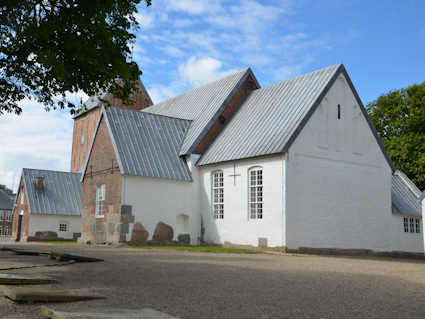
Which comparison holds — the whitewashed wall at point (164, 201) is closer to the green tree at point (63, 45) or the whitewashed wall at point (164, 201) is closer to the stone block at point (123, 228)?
the stone block at point (123, 228)

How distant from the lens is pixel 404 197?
2605 cm

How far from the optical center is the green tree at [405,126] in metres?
33.3

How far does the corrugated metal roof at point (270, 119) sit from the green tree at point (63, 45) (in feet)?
31.4

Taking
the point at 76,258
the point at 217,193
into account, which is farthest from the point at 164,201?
the point at 76,258

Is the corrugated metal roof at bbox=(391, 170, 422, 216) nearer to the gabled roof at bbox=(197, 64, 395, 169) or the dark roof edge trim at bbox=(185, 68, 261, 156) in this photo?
the gabled roof at bbox=(197, 64, 395, 169)

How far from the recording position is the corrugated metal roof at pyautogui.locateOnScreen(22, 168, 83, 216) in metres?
33.5

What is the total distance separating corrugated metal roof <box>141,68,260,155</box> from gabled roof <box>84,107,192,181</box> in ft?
2.44

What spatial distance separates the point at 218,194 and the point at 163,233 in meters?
3.32

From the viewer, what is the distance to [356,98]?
898 inches

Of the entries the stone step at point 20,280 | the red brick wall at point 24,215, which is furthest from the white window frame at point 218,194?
the red brick wall at point 24,215

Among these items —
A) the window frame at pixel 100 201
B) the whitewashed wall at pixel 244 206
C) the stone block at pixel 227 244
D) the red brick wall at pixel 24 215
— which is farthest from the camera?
the red brick wall at pixel 24 215

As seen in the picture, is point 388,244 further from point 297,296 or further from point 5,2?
point 5,2

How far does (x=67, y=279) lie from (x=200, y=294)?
2586 mm

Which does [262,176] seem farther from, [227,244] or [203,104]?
[203,104]
